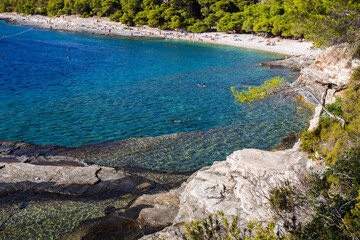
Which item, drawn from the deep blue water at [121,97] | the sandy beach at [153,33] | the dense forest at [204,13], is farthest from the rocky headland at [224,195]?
the sandy beach at [153,33]

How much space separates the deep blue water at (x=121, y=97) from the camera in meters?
22.8

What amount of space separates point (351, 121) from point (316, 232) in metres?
7.76

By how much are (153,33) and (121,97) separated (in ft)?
229

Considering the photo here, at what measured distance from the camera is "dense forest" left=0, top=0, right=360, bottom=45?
71.4ft

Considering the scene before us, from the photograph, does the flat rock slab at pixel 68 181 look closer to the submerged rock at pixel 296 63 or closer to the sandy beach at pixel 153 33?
the submerged rock at pixel 296 63

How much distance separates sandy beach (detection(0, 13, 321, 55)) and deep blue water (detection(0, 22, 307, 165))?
40.7 feet

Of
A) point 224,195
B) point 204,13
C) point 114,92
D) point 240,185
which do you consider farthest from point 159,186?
point 204,13

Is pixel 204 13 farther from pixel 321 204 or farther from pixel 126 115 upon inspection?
pixel 321 204

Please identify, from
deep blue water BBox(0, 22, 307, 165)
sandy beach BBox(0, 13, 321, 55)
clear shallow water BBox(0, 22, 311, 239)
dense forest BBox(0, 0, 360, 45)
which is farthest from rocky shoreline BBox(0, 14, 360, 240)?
sandy beach BBox(0, 13, 321, 55)

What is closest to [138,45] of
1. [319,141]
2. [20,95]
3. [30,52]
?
[30,52]

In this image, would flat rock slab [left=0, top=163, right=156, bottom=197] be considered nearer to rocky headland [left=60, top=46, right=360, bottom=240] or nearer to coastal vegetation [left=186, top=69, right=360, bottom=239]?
rocky headland [left=60, top=46, right=360, bottom=240]

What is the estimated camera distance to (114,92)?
33.2 meters

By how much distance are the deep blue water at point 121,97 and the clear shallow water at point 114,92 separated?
0.09m

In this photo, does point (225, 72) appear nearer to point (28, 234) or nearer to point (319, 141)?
point (319, 141)
